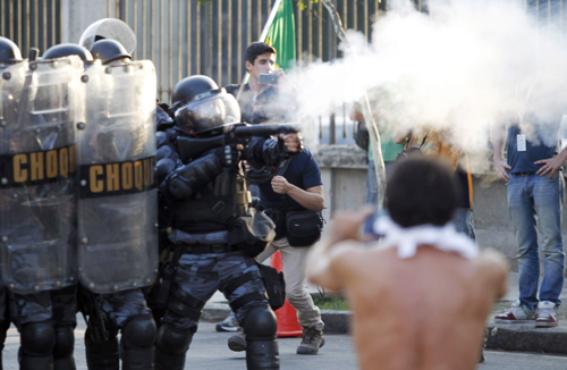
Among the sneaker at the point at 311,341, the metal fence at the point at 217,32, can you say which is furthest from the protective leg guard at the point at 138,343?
the metal fence at the point at 217,32

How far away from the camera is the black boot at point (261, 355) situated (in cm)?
706

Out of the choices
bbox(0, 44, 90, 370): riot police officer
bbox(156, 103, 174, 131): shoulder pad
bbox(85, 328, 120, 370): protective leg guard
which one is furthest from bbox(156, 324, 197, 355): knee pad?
bbox(156, 103, 174, 131): shoulder pad

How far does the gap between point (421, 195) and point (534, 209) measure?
6.06 metres

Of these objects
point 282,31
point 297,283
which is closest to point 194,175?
point 297,283

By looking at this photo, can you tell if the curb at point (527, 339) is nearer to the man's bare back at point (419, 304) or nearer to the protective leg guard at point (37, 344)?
the protective leg guard at point (37, 344)

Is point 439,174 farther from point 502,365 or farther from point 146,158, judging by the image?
point 502,365

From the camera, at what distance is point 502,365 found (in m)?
8.97

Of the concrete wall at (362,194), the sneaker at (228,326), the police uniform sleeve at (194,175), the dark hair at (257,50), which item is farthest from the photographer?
the concrete wall at (362,194)

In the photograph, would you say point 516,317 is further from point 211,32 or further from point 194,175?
point 211,32

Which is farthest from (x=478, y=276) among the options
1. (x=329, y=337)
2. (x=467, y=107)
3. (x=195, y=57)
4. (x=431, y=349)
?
(x=195, y=57)

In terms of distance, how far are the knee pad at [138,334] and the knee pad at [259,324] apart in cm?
46

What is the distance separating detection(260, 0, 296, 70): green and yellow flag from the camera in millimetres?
13031

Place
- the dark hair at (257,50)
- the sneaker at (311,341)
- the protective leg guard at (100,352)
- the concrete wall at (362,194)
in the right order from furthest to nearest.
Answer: the concrete wall at (362,194), the dark hair at (257,50), the sneaker at (311,341), the protective leg guard at (100,352)

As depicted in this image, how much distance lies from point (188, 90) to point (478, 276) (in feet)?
11.9
